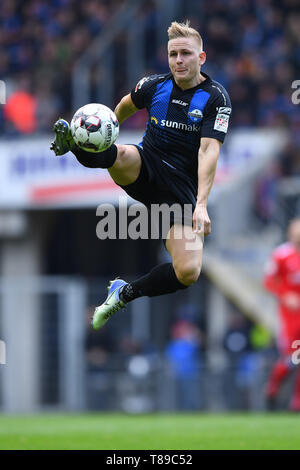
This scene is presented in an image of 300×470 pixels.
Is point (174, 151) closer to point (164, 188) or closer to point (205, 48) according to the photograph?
point (164, 188)

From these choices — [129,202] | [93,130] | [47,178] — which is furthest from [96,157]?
[47,178]

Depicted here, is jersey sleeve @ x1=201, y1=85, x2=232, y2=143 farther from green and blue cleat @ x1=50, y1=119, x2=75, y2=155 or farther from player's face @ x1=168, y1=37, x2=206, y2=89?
green and blue cleat @ x1=50, y1=119, x2=75, y2=155

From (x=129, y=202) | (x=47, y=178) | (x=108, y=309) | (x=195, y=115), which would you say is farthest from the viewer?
(x=47, y=178)

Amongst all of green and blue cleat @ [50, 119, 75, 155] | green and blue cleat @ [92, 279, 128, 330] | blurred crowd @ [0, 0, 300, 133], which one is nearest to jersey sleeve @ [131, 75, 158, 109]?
green and blue cleat @ [50, 119, 75, 155]

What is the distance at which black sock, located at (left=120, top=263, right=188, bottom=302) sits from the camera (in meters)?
8.02

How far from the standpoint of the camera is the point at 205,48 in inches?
727

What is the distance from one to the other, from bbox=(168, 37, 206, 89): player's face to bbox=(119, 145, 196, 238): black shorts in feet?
2.21

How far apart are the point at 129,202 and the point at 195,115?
31.7 ft

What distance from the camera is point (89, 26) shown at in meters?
20.4

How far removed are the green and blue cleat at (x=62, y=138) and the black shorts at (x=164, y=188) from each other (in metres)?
0.65

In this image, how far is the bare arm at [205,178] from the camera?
7363mm

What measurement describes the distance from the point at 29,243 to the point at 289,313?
855 centimetres
